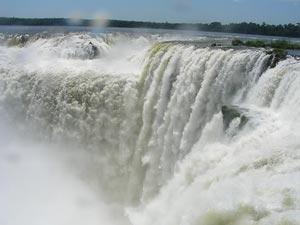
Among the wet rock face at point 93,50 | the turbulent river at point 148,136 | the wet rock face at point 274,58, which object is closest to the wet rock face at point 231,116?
the turbulent river at point 148,136

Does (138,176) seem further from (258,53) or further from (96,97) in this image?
(258,53)

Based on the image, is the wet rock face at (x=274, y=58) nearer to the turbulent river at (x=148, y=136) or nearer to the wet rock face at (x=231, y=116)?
the turbulent river at (x=148, y=136)

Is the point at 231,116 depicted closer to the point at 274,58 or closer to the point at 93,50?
the point at 274,58

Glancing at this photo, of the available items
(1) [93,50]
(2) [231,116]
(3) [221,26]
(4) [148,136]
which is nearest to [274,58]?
(2) [231,116]

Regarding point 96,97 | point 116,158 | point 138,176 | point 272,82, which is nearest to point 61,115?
point 96,97

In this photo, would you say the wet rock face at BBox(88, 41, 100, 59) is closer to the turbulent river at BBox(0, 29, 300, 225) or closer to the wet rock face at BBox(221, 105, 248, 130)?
the turbulent river at BBox(0, 29, 300, 225)

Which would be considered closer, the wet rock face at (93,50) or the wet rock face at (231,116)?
the wet rock face at (231,116)

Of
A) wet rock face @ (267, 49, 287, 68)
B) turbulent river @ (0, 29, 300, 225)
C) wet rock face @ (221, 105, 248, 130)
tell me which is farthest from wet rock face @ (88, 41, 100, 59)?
wet rock face @ (221, 105, 248, 130)

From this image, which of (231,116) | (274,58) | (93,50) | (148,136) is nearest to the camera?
(231,116)

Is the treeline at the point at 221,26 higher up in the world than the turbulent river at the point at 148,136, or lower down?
higher up
